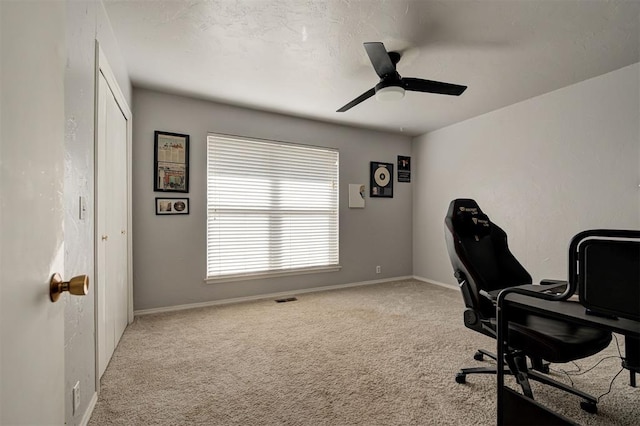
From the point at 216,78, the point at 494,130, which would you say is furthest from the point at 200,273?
the point at 494,130

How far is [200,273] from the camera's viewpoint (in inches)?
144

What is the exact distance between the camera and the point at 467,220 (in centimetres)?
218

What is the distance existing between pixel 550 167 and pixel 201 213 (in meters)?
4.08

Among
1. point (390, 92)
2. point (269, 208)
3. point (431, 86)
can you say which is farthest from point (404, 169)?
point (390, 92)

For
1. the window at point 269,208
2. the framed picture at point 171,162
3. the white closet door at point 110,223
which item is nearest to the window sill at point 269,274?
the window at point 269,208

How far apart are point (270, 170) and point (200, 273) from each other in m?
1.58

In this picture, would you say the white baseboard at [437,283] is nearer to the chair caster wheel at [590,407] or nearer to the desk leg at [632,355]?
the chair caster wheel at [590,407]

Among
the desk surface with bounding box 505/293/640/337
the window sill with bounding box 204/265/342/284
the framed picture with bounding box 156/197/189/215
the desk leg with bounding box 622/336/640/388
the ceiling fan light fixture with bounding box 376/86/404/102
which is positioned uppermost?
the ceiling fan light fixture with bounding box 376/86/404/102

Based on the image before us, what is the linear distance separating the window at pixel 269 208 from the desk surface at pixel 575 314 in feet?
10.1

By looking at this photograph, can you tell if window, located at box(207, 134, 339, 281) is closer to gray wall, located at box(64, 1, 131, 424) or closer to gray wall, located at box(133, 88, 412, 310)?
gray wall, located at box(133, 88, 412, 310)

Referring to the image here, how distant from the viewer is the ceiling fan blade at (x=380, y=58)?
79.7 inches

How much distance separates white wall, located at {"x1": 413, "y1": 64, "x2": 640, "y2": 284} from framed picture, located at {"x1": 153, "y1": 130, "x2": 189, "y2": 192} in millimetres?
3720

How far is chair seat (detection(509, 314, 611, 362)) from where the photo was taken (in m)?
1.47

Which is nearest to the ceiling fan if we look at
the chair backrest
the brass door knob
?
the chair backrest
